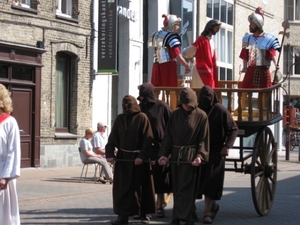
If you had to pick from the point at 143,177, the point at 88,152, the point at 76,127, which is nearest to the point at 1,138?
the point at 143,177

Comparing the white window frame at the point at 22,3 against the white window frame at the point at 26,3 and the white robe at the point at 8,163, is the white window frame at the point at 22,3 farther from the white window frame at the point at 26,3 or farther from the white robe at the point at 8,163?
the white robe at the point at 8,163

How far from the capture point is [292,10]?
50.3 meters

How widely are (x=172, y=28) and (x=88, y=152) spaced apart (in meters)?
5.95

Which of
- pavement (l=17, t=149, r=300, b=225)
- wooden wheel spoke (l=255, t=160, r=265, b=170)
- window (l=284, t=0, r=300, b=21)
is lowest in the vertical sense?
pavement (l=17, t=149, r=300, b=225)

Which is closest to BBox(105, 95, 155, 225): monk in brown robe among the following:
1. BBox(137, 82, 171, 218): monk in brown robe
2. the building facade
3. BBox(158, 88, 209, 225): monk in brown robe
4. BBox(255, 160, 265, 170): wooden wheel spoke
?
BBox(158, 88, 209, 225): monk in brown robe

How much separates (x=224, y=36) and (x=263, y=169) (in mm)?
21878

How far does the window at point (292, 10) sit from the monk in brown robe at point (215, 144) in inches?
1607

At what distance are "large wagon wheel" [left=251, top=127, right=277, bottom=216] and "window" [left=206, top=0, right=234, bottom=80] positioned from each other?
20.1 meters

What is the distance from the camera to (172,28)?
12.5 m

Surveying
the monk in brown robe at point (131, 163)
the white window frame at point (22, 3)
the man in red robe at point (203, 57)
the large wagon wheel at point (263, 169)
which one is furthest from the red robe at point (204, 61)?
the white window frame at point (22, 3)

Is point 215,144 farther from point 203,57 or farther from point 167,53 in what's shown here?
point 167,53

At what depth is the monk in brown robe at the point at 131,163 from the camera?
10.2 metres

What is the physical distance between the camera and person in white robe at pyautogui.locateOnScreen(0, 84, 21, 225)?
744 centimetres

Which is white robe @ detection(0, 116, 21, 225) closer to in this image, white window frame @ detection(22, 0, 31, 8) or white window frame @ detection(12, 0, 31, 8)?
white window frame @ detection(12, 0, 31, 8)
